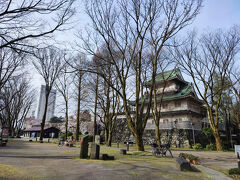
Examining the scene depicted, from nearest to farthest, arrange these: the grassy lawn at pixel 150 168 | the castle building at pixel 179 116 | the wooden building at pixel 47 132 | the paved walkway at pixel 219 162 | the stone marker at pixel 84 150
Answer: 1. the grassy lawn at pixel 150 168
2. the paved walkway at pixel 219 162
3. the stone marker at pixel 84 150
4. the castle building at pixel 179 116
5. the wooden building at pixel 47 132

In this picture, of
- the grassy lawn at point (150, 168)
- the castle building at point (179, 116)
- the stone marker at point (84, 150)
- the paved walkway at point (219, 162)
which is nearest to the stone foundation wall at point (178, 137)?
the castle building at point (179, 116)

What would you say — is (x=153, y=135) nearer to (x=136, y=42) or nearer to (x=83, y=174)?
(x=136, y=42)

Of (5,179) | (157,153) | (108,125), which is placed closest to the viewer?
(5,179)

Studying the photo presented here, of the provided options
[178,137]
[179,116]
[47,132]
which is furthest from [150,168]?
[47,132]

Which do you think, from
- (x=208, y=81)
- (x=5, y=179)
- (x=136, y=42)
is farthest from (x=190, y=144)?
(x=5, y=179)

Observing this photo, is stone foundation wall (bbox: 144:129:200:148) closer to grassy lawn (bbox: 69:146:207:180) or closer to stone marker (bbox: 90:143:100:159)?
grassy lawn (bbox: 69:146:207:180)

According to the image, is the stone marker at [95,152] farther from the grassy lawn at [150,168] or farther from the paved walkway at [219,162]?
the paved walkway at [219,162]

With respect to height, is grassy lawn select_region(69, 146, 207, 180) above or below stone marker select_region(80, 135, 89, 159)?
below

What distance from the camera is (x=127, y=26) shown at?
13.9 m

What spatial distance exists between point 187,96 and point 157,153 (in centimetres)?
1703

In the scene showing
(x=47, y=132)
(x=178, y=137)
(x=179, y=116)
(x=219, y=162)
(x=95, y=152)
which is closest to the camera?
(x=95, y=152)

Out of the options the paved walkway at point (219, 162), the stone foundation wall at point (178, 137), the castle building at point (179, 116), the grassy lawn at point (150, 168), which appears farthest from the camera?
the castle building at point (179, 116)

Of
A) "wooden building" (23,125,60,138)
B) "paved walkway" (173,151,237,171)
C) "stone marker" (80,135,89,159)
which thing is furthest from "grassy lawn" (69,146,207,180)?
"wooden building" (23,125,60,138)

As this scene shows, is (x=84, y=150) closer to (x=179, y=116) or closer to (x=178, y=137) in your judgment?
(x=178, y=137)
